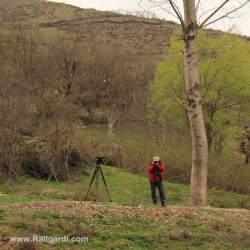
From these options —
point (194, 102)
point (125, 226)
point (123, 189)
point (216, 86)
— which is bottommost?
point (123, 189)

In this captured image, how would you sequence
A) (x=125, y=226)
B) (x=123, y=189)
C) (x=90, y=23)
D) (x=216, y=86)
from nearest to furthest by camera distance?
(x=125, y=226) → (x=123, y=189) → (x=216, y=86) → (x=90, y=23)

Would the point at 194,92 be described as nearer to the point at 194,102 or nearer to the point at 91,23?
the point at 194,102

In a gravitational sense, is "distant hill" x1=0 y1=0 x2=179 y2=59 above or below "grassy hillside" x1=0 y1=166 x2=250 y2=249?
above

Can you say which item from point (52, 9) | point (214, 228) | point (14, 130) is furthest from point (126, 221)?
point (52, 9)

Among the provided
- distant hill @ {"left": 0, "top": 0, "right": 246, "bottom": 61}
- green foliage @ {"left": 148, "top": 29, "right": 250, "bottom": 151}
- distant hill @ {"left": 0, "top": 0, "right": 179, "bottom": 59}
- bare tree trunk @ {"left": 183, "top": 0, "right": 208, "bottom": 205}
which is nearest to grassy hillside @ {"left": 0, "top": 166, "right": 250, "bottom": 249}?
bare tree trunk @ {"left": 183, "top": 0, "right": 208, "bottom": 205}

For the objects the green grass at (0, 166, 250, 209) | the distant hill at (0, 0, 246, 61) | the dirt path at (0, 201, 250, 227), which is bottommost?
the green grass at (0, 166, 250, 209)

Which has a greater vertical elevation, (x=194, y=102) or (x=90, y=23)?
(x=90, y=23)

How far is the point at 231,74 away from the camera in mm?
29562

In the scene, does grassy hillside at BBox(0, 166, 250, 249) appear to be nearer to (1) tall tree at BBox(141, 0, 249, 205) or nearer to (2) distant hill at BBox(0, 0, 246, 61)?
(1) tall tree at BBox(141, 0, 249, 205)

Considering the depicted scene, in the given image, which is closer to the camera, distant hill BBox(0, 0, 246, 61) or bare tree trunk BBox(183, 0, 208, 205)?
bare tree trunk BBox(183, 0, 208, 205)

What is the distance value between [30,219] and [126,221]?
1.82 meters

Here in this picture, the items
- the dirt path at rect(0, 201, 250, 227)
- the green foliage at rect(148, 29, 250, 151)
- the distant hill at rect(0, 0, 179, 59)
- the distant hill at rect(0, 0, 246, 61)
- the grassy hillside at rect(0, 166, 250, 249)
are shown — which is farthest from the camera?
the distant hill at rect(0, 0, 179, 59)

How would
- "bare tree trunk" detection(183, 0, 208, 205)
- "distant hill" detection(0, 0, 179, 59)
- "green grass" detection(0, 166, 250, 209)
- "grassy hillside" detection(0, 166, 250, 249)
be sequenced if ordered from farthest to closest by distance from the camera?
1. "distant hill" detection(0, 0, 179, 59)
2. "green grass" detection(0, 166, 250, 209)
3. "bare tree trunk" detection(183, 0, 208, 205)
4. "grassy hillside" detection(0, 166, 250, 249)

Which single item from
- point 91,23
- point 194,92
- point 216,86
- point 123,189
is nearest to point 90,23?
point 91,23
